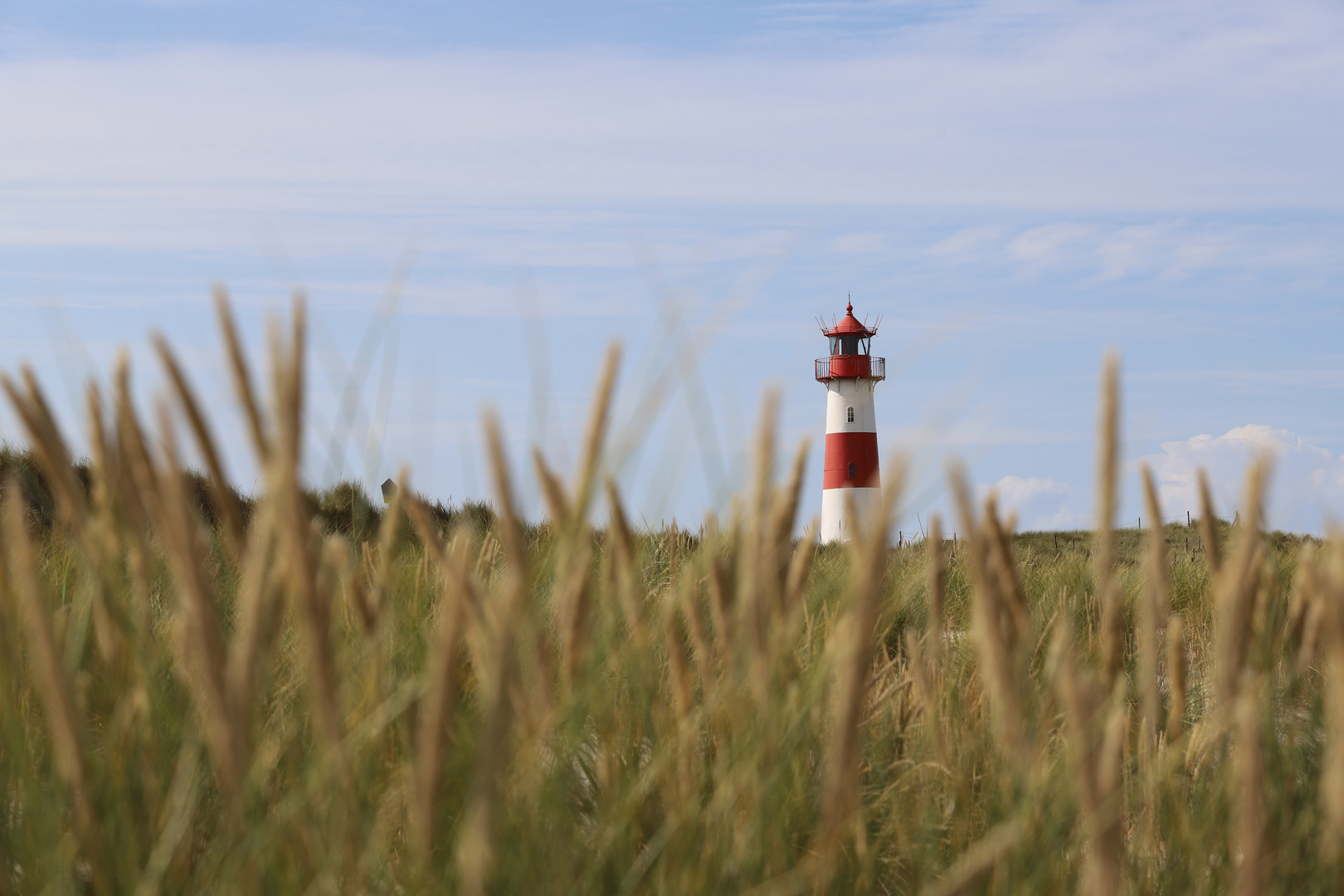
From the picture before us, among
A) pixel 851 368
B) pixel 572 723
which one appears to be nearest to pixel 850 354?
pixel 851 368

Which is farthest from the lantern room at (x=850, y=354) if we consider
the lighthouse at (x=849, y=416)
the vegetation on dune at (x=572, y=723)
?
the vegetation on dune at (x=572, y=723)

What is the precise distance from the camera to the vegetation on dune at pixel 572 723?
3.21 feet

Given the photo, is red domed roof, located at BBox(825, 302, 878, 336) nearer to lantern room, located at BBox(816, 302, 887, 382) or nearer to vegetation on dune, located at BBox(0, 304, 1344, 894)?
lantern room, located at BBox(816, 302, 887, 382)

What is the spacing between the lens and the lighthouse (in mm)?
24875

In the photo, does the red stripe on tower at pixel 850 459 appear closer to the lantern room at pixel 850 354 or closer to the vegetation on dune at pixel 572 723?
the lantern room at pixel 850 354

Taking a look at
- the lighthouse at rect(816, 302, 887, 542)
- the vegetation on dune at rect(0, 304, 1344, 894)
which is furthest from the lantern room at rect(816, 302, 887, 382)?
the vegetation on dune at rect(0, 304, 1344, 894)

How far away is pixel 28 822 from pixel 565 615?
87cm

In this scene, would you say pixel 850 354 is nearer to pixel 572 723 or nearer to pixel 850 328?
pixel 850 328

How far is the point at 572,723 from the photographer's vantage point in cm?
123

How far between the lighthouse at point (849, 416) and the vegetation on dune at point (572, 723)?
73.6ft

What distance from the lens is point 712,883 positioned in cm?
141

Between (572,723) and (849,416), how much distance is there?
2460 centimetres

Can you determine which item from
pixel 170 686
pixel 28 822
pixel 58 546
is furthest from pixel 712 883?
pixel 58 546

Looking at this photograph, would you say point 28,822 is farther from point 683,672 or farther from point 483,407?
point 483,407
